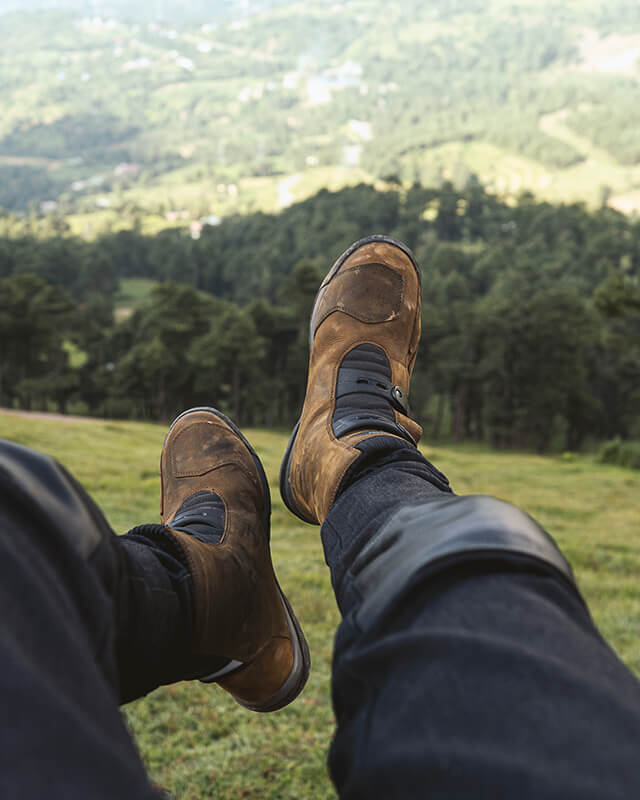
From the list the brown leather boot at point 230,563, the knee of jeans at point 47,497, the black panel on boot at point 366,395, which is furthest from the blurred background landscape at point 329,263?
the knee of jeans at point 47,497

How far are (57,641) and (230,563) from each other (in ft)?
3.40

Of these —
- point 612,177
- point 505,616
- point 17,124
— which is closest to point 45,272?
point 505,616

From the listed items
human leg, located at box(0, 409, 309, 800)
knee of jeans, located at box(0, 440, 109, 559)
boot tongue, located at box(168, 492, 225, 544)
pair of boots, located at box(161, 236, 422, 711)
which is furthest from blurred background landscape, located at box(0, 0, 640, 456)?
knee of jeans, located at box(0, 440, 109, 559)

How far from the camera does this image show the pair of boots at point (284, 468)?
5.43 feet

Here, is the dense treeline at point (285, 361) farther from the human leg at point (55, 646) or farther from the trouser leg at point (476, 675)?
the human leg at point (55, 646)

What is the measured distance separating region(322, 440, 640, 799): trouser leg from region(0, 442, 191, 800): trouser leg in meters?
0.29

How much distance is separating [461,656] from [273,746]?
1.96m

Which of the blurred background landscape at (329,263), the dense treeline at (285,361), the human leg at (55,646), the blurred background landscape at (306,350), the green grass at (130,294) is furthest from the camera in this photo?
the green grass at (130,294)

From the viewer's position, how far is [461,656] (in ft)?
2.50

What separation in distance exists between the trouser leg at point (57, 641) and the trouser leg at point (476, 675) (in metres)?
0.29

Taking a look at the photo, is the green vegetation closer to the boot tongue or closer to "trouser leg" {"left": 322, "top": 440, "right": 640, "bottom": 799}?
the boot tongue

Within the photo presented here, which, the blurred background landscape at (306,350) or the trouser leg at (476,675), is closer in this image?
the trouser leg at (476,675)

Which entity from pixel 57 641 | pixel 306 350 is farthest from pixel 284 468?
pixel 306 350

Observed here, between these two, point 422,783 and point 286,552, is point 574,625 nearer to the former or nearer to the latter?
point 422,783
